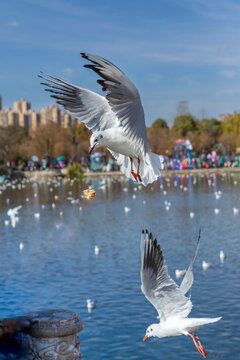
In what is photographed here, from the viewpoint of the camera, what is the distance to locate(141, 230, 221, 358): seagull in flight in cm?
405

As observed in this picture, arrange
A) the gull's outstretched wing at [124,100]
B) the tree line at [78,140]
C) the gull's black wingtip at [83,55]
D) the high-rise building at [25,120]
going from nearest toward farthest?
the gull's black wingtip at [83,55], the gull's outstretched wing at [124,100], the tree line at [78,140], the high-rise building at [25,120]

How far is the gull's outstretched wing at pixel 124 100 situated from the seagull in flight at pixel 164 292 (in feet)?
2.17

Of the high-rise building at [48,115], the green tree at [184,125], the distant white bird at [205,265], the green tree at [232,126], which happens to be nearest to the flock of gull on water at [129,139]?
the high-rise building at [48,115]

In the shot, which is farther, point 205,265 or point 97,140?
point 205,265

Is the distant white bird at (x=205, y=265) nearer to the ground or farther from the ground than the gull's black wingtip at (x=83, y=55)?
nearer to the ground

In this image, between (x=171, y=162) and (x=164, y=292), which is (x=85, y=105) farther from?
(x=171, y=162)

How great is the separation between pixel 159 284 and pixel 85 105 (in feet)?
4.92

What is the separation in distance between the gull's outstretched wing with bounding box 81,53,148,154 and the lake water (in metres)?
6.96

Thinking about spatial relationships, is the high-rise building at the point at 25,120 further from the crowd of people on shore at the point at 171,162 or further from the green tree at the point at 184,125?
the crowd of people on shore at the point at 171,162

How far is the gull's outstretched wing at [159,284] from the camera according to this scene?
4.01m

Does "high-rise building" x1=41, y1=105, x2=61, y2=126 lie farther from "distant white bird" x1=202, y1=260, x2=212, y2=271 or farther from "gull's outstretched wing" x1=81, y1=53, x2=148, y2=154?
"distant white bird" x1=202, y1=260, x2=212, y2=271

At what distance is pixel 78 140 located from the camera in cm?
6988

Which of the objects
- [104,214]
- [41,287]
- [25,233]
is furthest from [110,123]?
[104,214]

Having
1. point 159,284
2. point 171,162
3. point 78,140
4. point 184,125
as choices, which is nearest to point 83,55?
point 159,284
